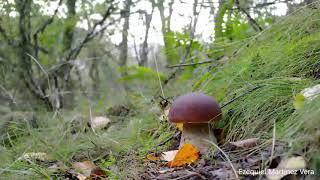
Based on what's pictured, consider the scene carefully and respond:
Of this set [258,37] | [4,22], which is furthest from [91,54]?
[258,37]

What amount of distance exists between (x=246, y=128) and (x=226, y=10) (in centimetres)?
212

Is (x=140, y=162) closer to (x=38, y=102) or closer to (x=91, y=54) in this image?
(x=38, y=102)

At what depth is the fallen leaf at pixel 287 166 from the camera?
1449 millimetres

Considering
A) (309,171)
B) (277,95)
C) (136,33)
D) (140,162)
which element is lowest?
(140,162)

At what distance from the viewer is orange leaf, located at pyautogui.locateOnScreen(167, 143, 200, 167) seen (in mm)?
2029

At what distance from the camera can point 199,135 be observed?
2.22 m

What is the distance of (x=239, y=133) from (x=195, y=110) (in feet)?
0.97

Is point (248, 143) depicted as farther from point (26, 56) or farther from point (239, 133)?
point (26, 56)

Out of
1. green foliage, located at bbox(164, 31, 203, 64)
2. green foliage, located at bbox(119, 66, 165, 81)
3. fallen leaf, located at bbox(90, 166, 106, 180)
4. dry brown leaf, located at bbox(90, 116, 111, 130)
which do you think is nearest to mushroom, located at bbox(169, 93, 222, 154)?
fallen leaf, located at bbox(90, 166, 106, 180)

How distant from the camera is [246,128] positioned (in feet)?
6.93

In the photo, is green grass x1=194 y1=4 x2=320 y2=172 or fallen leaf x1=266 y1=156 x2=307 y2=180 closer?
fallen leaf x1=266 y1=156 x2=307 y2=180

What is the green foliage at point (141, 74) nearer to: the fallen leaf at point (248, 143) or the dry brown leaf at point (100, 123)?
the dry brown leaf at point (100, 123)

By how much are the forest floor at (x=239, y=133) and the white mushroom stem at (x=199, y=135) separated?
10cm

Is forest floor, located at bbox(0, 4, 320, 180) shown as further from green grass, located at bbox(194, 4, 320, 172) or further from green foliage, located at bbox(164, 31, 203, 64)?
green foliage, located at bbox(164, 31, 203, 64)
